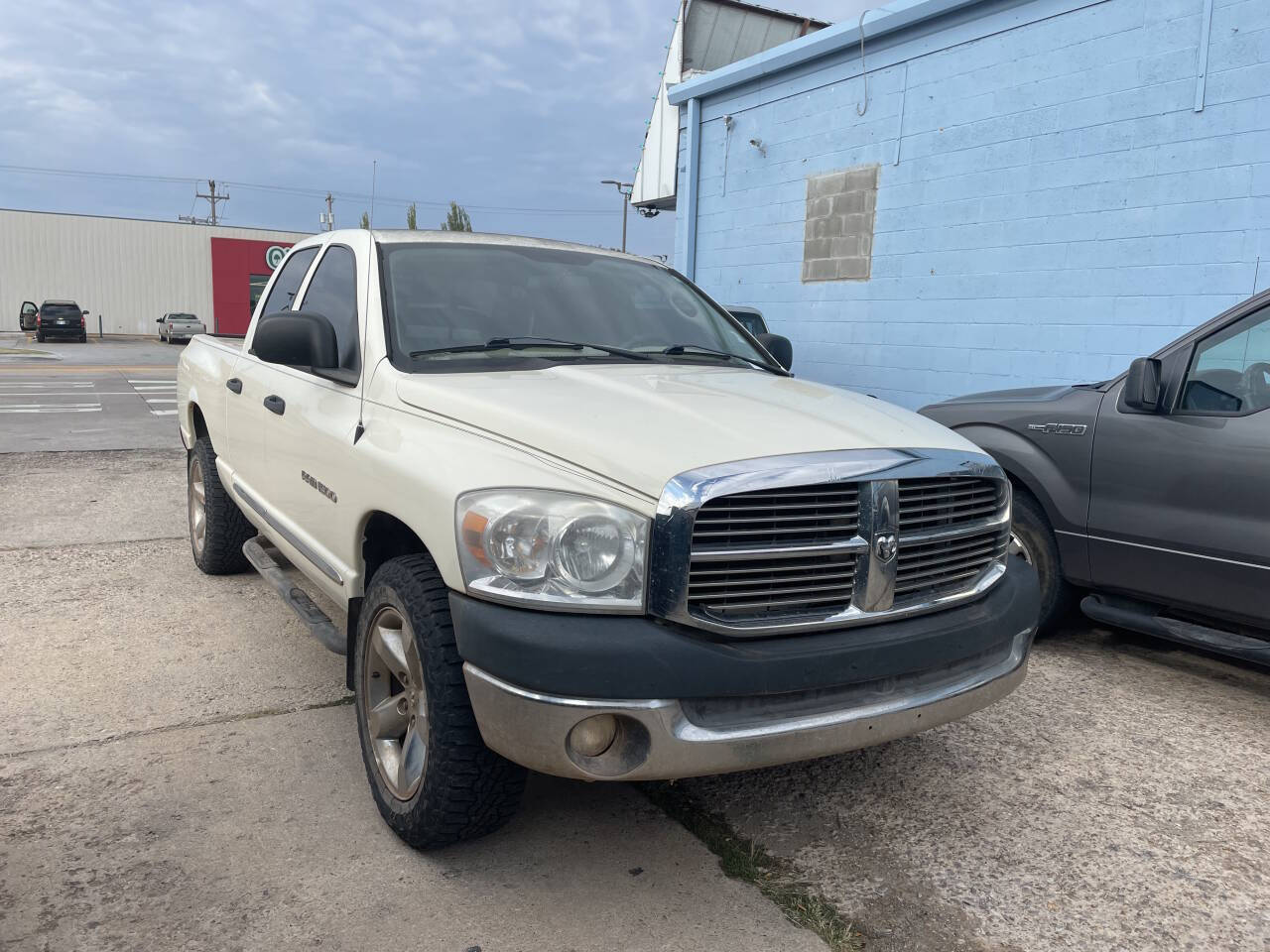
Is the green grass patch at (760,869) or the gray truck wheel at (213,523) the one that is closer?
the green grass patch at (760,869)

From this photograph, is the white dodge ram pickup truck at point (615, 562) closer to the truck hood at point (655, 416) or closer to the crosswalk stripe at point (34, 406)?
the truck hood at point (655, 416)

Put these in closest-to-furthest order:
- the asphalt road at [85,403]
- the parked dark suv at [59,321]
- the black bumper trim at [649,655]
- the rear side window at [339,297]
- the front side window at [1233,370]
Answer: the black bumper trim at [649,655] → the rear side window at [339,297] → the front side window at [1233,370] → the asphalt road at [85,403] → the parked dark suv at [59,321]

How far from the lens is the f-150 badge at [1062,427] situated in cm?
440

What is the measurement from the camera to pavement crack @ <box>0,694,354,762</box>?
3305 mm

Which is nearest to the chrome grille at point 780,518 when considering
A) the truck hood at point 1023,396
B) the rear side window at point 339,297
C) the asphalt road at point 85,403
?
the rear side window at point 339,297

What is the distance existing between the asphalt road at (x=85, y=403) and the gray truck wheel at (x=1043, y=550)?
29.9 feet

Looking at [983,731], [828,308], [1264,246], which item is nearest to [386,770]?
[983,731]

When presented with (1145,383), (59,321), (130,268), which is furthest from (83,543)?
(130,268)

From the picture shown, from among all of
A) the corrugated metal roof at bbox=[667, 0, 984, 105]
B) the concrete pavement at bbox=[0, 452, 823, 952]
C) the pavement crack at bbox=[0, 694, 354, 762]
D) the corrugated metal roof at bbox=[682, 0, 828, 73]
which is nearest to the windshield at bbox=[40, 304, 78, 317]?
the corrugated metal roof at bbox=[682, 0, 828, 73]

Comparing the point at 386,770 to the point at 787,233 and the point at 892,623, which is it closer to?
the point at 892,623

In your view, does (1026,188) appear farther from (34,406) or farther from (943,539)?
(34,406)

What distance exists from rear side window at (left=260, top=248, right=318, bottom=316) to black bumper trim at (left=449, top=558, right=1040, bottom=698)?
2.64 metres

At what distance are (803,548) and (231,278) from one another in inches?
2079

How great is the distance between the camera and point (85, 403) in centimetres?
1543
